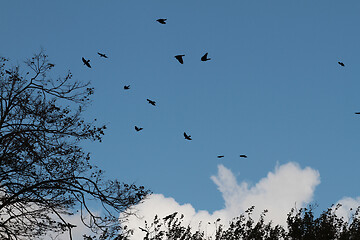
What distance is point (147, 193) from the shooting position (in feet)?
47.0

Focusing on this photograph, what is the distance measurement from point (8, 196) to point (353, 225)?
15.4m

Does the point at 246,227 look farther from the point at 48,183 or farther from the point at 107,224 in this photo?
the point at 48,183

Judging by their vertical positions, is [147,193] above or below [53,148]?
below

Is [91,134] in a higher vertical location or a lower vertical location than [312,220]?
higher

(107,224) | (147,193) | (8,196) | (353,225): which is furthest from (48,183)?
(353,225)

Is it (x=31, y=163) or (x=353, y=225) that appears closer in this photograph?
(x=31, y=163)

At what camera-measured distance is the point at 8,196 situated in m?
13.6

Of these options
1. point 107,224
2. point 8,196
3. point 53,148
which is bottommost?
point 107,224

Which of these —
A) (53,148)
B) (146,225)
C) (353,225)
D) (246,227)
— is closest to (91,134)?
(53,148)

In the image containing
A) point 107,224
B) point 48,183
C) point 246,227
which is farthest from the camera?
point 246,227

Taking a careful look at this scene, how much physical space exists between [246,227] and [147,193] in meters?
8.85

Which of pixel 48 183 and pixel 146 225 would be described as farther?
pixel 146 225

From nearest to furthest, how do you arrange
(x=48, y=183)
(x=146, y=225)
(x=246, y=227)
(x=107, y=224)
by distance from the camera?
(x=48, y=183) < (x=107, y=224) < (x=146, y=225) < (x=246, y=227)

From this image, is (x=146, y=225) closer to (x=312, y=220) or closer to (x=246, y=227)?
(x=246, y=227)
